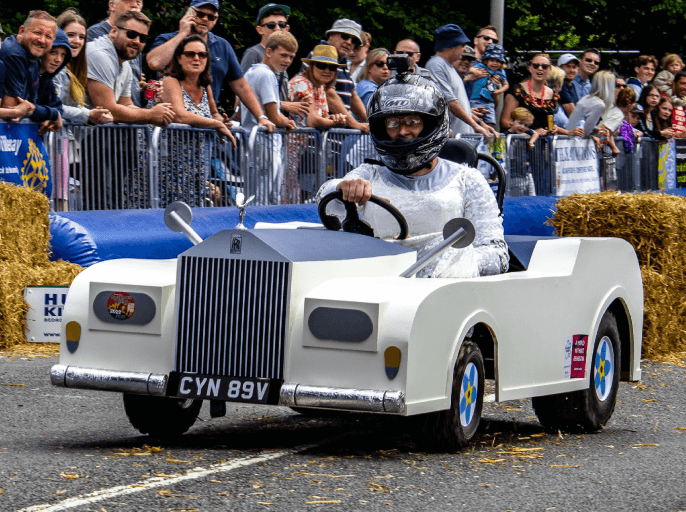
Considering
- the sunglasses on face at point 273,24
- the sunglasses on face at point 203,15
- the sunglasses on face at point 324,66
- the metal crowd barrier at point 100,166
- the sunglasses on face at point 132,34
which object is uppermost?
the sunglasses on face at point 273,24

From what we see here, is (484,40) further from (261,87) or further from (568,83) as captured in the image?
(261,87)

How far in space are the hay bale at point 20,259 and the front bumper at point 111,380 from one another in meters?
4.12

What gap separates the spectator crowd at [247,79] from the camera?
11516 millimetres

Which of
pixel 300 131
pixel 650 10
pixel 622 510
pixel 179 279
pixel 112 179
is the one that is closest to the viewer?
pixel 622 510

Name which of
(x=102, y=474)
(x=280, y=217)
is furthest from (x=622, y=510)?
(x=280, y=217)

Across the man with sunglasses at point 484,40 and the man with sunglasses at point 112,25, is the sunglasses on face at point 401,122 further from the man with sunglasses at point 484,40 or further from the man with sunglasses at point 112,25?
the man with sunglasses at point 484,40

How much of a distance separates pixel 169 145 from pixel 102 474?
7342 mm

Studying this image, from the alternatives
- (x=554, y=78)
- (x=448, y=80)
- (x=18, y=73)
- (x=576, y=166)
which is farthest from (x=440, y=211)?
(x=576, y=166)

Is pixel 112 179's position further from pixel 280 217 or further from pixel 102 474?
pixel 102 474

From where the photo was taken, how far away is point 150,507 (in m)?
5.12

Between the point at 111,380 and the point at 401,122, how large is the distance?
2208mm

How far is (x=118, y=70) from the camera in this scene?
495 inches

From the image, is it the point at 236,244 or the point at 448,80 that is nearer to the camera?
the point at 236,244

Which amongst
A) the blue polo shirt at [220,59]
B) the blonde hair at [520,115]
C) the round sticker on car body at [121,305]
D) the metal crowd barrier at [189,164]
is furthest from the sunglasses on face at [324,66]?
the round sticker on car body at [121,305]
